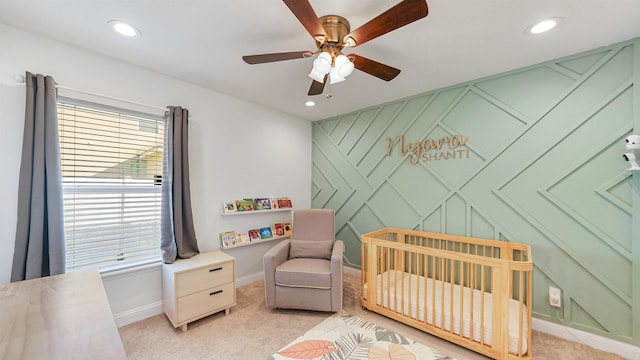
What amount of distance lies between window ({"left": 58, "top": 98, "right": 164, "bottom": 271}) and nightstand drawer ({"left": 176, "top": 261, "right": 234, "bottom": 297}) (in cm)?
Result: 51

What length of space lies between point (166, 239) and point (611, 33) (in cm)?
403

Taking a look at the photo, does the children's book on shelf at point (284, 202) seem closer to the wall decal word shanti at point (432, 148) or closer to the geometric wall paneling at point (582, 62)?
the wall decal word shanti at point (432, 148)

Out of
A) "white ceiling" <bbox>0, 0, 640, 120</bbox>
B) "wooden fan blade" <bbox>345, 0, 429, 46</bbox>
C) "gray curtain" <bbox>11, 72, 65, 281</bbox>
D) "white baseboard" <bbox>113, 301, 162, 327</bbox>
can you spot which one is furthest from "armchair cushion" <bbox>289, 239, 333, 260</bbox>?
"wooden fan blade" <bbox>345, 0, 429, 46</bbox>

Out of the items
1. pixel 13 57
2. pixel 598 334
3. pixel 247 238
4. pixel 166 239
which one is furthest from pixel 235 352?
pixel 598 334

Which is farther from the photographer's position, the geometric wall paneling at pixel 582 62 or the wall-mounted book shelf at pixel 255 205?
the wall-mounted book shelf at pixel 255 205

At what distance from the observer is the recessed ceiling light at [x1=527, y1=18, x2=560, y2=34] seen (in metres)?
1.64

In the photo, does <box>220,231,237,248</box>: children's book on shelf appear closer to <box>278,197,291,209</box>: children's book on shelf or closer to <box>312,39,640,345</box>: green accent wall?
<box>278,197,291,209</box>: children's book on shelf

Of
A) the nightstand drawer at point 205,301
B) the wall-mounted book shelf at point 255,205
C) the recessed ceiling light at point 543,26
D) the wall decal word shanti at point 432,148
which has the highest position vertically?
the recessed ceiling light at point 543,26

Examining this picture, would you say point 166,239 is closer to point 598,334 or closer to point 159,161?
point 159,161

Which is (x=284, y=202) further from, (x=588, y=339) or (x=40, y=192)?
(x=588, y=339)

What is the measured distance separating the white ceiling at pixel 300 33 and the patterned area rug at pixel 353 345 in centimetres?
239

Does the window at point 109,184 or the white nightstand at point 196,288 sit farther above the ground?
the window at point 109,184

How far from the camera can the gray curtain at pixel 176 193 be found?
2.42 m

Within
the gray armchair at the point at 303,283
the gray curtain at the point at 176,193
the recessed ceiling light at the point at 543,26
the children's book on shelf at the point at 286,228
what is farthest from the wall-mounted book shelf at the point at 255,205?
the recessed ceiling light at the point at 543,26
